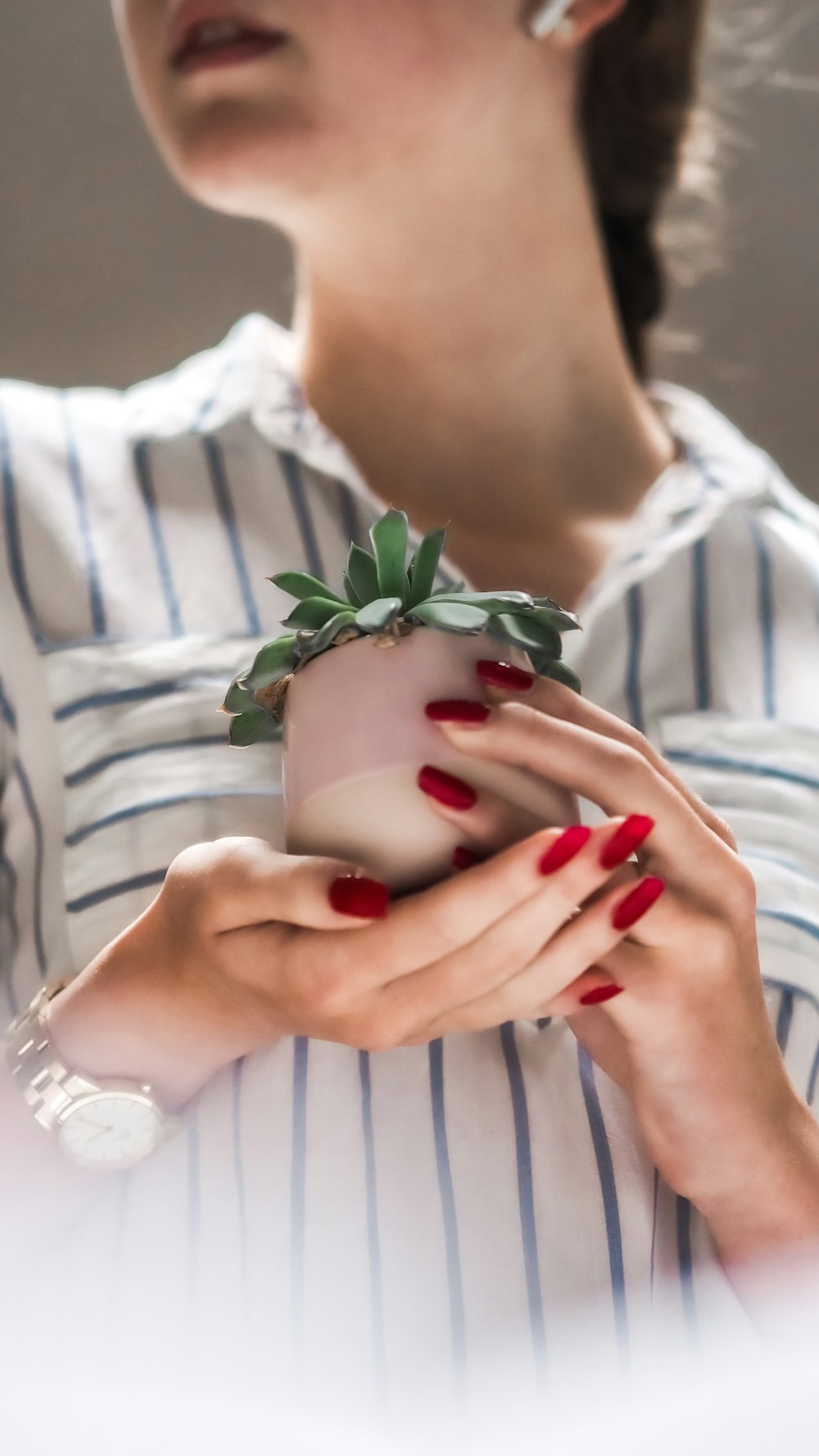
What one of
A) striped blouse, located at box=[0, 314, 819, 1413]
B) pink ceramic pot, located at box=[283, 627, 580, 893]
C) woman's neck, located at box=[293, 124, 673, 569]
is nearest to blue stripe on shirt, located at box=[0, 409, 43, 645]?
striped blouse, located at box=[0, 314, 819, 1413]

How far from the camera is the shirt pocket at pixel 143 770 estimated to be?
65cm

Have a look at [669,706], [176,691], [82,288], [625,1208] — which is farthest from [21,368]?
[625,1208]

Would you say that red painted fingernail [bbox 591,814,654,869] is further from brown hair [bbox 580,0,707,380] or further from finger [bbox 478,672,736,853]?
brown hair [bbox 580,0,707,380]

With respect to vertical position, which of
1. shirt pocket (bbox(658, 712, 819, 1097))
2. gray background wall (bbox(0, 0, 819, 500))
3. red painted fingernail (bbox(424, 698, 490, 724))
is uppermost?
gray background wall (bbox(0, 0, 819, 500))

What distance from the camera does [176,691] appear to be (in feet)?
2.27

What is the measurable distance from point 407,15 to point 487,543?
11.1 inches

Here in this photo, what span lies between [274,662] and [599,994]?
161mm

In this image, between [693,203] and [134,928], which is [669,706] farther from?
[693,203]

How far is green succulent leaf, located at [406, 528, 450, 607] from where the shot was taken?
1.47 feet

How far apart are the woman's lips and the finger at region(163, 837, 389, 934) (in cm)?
46

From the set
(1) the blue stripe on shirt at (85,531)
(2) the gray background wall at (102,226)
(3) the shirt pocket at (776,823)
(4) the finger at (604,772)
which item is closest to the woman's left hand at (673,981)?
(4) the finger at (604,772)

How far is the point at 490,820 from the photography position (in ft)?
1.41

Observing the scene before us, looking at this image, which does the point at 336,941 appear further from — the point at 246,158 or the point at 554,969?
the point at 246,158

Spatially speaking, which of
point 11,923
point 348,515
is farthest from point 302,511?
point 11,923
